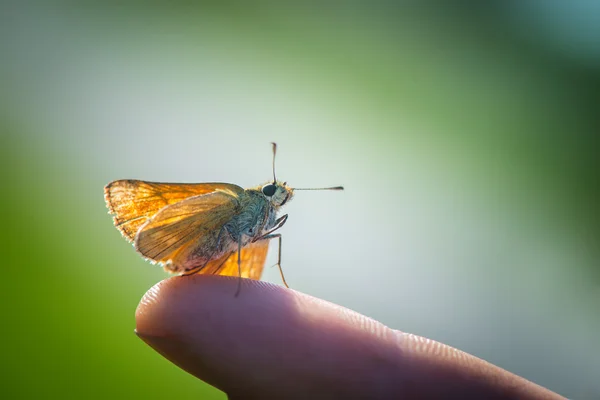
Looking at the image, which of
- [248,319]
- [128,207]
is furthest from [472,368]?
[128,207]

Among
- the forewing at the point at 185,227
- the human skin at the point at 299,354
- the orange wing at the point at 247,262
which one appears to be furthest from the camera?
the orange wing at the point at 247,262

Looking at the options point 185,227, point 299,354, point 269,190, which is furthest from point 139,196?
point 299,354

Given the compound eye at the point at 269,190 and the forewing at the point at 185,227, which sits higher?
the compound eye at the point at 269,190

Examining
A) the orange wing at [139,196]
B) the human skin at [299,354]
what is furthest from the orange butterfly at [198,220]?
the human skin at [299,354]

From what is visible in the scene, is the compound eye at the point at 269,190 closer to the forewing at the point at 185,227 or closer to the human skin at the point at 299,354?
the forewing at the point at 185,227

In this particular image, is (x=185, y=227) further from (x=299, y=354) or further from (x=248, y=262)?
(x=299, y=354)

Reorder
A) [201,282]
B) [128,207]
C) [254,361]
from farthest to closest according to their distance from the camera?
[128,207] → [201,282] → [254,361]

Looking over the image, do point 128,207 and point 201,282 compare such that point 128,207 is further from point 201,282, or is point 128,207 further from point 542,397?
point 542,397
